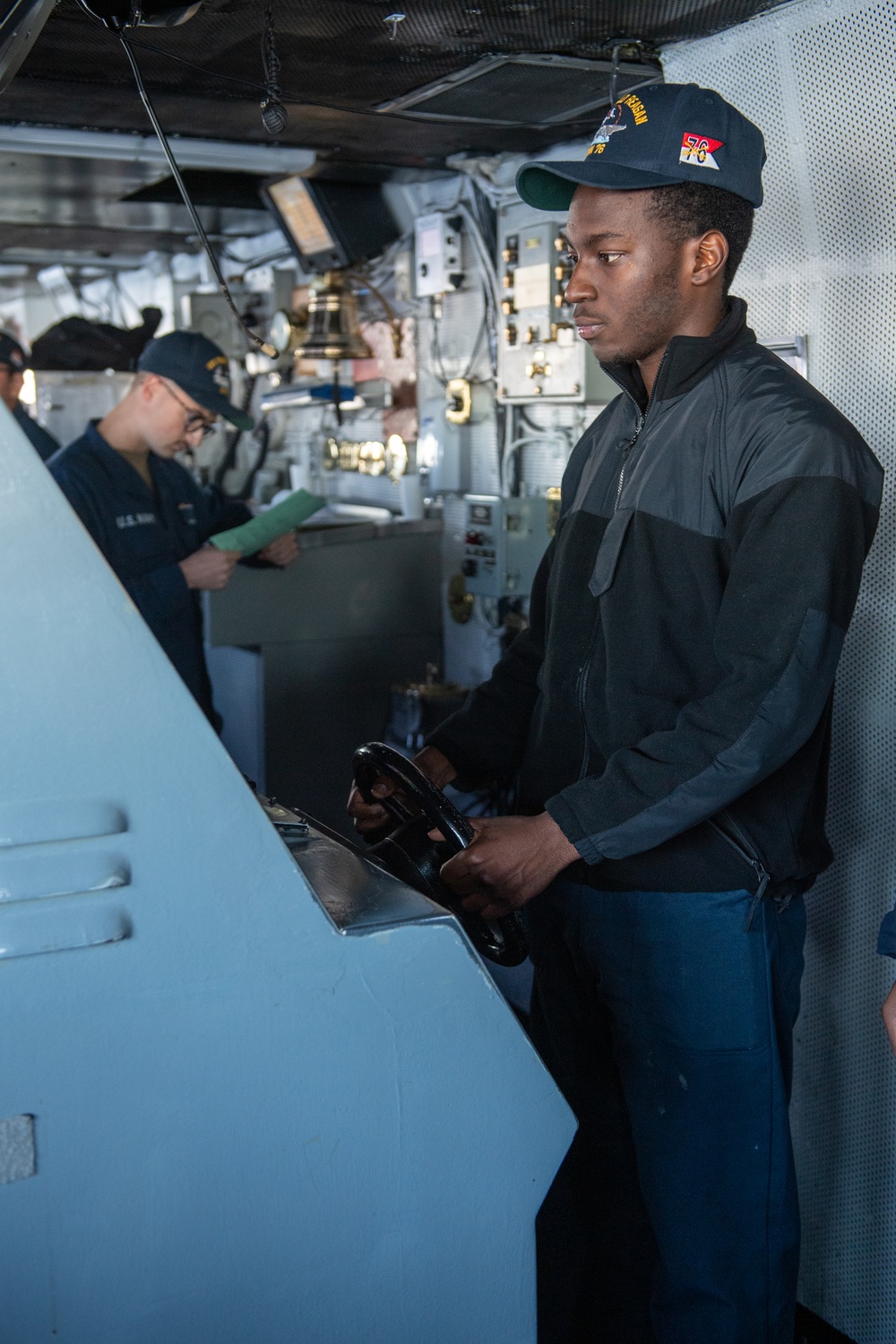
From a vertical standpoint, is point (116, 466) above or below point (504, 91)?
below

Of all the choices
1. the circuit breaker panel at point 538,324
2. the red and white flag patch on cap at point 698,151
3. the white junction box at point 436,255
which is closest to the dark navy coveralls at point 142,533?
the circuit breaker panel at point 538,324

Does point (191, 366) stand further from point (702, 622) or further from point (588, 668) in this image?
point (702, 622)

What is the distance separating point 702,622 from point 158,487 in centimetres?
223

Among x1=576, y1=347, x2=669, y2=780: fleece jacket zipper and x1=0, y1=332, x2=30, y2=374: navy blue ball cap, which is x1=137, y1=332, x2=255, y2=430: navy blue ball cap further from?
x1=576, y1=347, x2=669, y2=780: fleece jacket zipper

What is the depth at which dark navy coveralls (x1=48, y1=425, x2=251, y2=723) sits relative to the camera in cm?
314

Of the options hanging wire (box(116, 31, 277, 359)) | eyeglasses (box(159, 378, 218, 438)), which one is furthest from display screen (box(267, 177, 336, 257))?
Result: hanging wire (box(116, 31, 277, 359))

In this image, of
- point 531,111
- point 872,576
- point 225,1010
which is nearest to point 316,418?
point 531,111

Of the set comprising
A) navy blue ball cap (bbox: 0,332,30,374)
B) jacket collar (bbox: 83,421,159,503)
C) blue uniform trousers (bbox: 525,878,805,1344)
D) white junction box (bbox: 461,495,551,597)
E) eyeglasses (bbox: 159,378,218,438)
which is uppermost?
navy blue ball cap (bbox: 0,332,30,374)

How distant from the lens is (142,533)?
10.7ft

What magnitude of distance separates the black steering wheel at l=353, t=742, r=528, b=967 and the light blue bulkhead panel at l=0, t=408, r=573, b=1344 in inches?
15.2

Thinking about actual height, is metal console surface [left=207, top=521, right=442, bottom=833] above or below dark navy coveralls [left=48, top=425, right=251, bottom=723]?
below

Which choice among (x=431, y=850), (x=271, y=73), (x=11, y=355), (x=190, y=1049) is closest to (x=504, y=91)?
(x=271, y=73)

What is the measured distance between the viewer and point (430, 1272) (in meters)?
1.20

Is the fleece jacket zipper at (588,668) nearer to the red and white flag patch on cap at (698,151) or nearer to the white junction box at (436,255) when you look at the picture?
the red and white flag patch on cap at (698,151)
